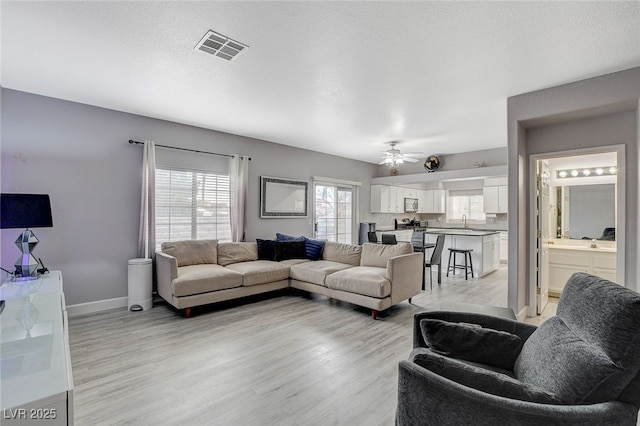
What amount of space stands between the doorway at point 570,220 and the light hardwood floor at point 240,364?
5.32 ft

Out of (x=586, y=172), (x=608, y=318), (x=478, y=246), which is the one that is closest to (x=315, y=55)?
(x=608, y=318)

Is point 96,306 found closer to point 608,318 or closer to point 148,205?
point 148,205

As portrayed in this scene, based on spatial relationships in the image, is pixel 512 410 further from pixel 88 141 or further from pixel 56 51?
pixel 88 141

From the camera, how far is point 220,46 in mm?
2510

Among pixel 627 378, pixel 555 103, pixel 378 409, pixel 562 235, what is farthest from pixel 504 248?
pixel 627 378

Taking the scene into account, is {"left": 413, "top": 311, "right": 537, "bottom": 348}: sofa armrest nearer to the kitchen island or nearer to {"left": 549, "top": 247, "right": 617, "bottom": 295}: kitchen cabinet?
{"left": 549, "top": 247, "right": 617, "bottom": 295}: kitchen cabinet

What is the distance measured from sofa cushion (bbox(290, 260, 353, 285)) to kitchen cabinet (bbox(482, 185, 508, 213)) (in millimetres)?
4844

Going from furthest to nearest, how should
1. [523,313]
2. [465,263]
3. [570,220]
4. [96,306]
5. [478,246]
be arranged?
[478,246]
[465,263]
[570,220]
[96,306]
[523,313]

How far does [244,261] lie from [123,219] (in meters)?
1.78

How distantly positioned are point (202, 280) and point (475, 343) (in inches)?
123

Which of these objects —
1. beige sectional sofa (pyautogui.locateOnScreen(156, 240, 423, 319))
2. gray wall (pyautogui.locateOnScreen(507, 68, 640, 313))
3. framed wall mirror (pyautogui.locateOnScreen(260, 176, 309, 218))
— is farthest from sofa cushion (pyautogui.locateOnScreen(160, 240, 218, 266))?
gray wall (pyautogui.locateOnScreen(507, 68, 640, 313))

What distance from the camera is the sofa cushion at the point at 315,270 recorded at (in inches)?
171

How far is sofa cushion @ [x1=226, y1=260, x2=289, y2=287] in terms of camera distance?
424 centimetres

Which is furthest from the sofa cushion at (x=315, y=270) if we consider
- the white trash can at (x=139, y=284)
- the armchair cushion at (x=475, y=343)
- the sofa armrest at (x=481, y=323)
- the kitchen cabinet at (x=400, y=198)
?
the kitchen cabinet at (x=400, y=198)
